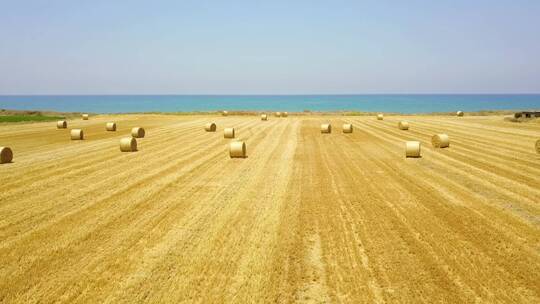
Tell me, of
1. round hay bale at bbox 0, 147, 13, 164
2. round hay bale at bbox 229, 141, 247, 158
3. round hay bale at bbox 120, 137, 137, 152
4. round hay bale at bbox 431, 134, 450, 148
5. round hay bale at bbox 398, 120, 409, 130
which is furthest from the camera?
round hay bale at bbox 398, 120, 409, 130

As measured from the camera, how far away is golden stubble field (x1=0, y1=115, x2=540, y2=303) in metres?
7.20

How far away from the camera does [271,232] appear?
9.92 m

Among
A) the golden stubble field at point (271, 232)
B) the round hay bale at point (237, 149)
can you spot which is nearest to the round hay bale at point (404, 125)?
the golden stubble field at point (271, 232)

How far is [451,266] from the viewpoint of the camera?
802 centimetres

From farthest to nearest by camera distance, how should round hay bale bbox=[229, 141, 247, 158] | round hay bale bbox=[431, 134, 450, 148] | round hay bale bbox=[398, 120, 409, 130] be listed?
1. round hay bale bbox=[398, 120, 409, 130]
2. round hay bale bbox=[431, 134, 450, 148]
3. round hay bale bbox=[229, 141, 247, 158]

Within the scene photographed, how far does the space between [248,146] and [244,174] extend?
31.2 feet

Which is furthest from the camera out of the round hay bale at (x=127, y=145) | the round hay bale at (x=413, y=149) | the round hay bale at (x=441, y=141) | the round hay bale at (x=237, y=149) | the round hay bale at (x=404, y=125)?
the round hay bale at (x=404, y=125)

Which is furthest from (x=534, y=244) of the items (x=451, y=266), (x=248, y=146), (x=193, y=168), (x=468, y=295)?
(x=248, y=146)

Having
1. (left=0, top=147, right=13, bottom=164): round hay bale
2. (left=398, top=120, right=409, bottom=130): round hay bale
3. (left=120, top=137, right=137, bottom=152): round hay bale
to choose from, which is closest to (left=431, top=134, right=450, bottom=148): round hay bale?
(left=398, top=120, right=409, bottom=130): round hay bale

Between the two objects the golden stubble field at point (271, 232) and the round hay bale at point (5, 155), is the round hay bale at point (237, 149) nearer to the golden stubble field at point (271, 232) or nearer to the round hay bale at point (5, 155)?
the golden stubble field at point (271, 232)

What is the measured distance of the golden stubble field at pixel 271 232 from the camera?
720cm

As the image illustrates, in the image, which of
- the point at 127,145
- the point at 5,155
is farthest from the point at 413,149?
the point at 5,155

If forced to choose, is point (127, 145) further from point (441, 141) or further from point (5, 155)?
point (441, 141)

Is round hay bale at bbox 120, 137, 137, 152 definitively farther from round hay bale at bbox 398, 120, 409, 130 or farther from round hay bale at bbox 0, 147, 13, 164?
round hay bale at bbox 398, 120, 409, 130
